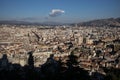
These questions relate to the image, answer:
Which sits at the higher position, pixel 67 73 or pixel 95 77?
pixel 67 73

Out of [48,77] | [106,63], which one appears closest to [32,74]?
[48,77]

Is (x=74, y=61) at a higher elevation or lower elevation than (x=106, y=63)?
higher

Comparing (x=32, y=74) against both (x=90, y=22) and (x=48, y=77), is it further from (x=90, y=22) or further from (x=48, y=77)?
(x=90, y=22)

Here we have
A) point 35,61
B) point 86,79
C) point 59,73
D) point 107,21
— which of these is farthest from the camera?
point 107,21

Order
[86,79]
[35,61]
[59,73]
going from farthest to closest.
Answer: [35,61], [59,73], [86,79]

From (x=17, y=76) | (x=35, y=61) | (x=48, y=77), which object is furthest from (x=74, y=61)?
(x=35, y=61)

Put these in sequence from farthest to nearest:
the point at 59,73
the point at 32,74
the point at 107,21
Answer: the point at 107,21, the point at 32,74, the point at 59,73

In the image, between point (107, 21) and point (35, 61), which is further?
point (107, 21)

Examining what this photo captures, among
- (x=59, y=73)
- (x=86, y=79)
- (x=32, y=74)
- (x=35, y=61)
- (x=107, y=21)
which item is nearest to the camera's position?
(x=86, y=79)

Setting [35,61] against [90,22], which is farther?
[90,22]

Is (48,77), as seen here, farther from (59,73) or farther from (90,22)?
(90,22)
